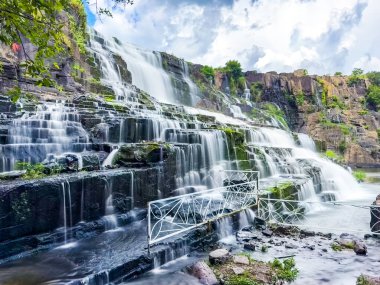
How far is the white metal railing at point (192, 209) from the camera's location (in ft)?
23.7

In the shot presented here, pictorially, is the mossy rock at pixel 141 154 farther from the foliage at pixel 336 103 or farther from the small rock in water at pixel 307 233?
the foliage at pixel 336 103

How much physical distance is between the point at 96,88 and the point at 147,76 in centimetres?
929

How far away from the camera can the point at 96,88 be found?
18.6m

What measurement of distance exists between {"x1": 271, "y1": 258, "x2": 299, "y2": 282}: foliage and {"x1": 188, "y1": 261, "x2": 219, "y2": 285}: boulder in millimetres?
1318

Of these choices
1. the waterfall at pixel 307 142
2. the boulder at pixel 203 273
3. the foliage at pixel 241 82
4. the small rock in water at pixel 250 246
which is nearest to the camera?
the boulder at pixel 203 273

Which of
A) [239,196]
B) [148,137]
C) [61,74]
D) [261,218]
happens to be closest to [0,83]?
[61,74]

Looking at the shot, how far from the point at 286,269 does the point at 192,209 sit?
3297mm

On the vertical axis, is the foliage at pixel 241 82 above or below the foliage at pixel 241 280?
above

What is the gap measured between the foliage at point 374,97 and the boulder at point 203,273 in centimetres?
5017

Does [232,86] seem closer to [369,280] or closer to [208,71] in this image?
[208,71]

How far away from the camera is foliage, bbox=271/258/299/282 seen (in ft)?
19.2

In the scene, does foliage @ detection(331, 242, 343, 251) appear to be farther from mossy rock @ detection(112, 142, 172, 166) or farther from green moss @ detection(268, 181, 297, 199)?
mossy rock @ detection(112, 142, 172, 166)

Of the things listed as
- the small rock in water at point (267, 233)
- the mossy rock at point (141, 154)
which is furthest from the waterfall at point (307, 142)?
the mossy rock at point (141, 154)

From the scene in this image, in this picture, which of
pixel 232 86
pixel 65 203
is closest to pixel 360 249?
pixel 65 203
